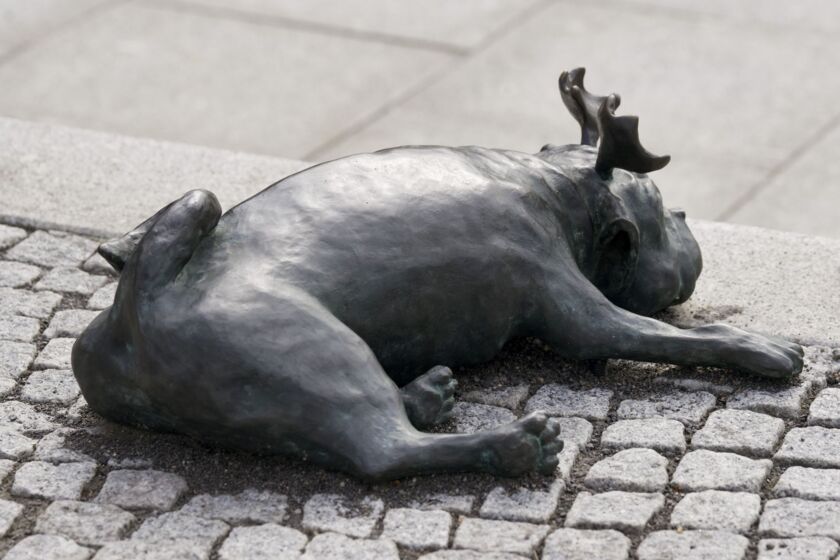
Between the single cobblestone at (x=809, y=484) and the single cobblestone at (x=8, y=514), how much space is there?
1902 mm

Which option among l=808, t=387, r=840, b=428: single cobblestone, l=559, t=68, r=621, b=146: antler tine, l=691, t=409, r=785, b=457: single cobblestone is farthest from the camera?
l=559, t=68, r=621, b=146: antler tine

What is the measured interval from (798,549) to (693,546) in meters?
0.25

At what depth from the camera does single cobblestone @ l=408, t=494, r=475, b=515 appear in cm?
382

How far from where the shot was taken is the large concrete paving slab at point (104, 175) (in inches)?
222

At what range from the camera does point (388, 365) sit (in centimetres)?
417

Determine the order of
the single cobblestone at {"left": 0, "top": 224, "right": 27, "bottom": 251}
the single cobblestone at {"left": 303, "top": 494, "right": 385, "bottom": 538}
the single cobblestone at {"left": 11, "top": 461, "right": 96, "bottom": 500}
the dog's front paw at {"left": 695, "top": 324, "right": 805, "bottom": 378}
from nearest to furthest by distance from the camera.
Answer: the single cobblestone at {"left": 303, "top": 494, "right": 385, "bottom": 538} < the single cobblestone at {"left": 11, "top": 461, "right": 96, "bottom": 500} < the dog's front paw at {"left": 695, "top": 324, "right": 805, "bottom": 378} < the single cobblestone at {"left": 0, "top": 224, "right": 27, "bottom": 251}

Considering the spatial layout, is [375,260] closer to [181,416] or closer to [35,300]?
[181,416]

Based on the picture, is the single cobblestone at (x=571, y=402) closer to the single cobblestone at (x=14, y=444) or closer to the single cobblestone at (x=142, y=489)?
the single cobblestone at (x=142, y=489)

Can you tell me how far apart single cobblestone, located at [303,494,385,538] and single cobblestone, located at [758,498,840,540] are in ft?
3.11

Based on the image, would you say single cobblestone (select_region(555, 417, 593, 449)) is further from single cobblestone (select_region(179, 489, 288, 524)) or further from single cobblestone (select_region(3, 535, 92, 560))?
single cobblestone (select_region(3, 535, 92, 560))

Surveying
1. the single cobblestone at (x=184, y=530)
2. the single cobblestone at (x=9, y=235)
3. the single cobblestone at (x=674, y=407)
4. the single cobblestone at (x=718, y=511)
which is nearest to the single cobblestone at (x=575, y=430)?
the single cobblestone at (x=674, y=407)

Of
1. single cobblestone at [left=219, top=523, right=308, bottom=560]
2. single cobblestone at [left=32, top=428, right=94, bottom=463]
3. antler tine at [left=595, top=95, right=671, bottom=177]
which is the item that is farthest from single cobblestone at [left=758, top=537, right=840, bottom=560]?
single cobblestone at [left=32, top=428, right=94, bottom=463]

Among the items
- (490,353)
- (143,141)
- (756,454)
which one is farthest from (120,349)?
(143,141)

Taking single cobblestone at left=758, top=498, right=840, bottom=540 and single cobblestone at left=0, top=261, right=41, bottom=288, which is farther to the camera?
single cobblestone at left=0, top=261, right=41, bottom=288
